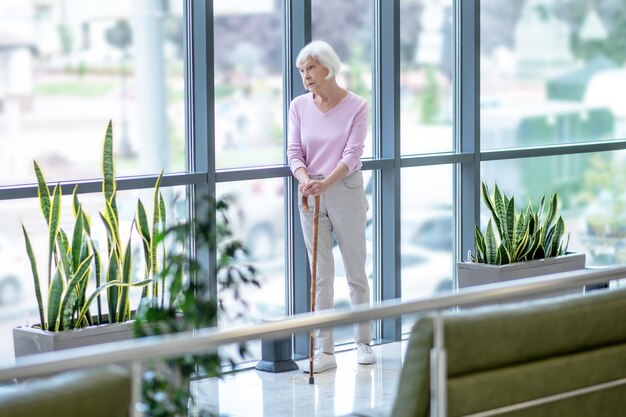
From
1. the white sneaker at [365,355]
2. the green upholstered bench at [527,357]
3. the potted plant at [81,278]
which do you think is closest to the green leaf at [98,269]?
the potted plant at [81,278]

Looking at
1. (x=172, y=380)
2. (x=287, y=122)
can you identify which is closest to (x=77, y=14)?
(x=287, y=122)

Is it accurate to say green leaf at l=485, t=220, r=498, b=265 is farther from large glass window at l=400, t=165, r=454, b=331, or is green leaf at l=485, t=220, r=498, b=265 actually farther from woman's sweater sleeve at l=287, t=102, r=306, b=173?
woman's sweater sleeve at l=287, t=102, r=306, b=173

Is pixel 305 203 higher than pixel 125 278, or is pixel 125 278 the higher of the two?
pixel 305 203

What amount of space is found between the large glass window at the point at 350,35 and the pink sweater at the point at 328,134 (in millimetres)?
756

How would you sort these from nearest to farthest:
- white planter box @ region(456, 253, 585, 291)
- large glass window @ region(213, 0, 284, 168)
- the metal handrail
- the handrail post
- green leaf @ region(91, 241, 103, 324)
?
the metal handrail
the handrail post
green leaf @ region(91, 241, 103, 324)
large glass window @ region(213, 0, 284, 168)
white planter box @ region(456, 253, 585, 291)

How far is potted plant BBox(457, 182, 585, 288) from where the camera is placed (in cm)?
630

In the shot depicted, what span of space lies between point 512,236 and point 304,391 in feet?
5.70

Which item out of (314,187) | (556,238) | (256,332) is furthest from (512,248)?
(256,332)

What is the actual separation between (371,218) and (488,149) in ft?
3.39

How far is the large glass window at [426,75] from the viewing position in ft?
22.0

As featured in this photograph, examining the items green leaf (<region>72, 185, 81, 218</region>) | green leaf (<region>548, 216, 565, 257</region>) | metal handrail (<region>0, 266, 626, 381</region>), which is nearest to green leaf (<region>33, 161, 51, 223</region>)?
green leaf (<region>72, 185, 81, 218</region>)

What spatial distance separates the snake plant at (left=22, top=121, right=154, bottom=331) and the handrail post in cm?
226

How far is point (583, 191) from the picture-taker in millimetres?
7922

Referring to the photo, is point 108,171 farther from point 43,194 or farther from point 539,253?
point 539,253
